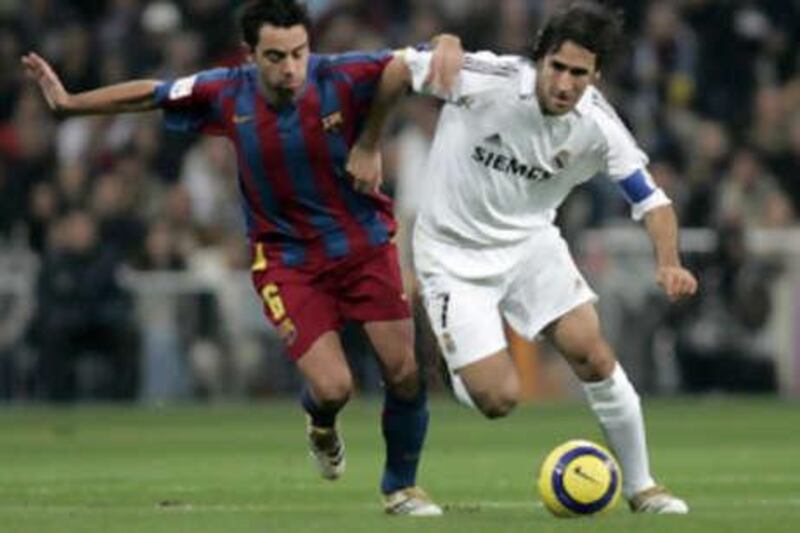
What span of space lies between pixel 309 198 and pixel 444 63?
41.4 inches

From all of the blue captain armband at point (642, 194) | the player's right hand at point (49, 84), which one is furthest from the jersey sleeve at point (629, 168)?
the player's right hand at point (49, 84)

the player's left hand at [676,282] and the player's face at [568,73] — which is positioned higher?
the player's face at [568,73]

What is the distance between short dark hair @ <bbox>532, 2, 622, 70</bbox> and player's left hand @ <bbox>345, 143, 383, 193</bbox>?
0.85 m

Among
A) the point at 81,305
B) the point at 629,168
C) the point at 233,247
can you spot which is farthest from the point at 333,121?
the point at 233,247

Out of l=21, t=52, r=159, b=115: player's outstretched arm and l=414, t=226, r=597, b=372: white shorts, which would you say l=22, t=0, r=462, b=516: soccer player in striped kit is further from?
l=414, t=226, r=597, b=372: white shorts

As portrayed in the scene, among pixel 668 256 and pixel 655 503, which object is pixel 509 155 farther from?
pixel 655 503

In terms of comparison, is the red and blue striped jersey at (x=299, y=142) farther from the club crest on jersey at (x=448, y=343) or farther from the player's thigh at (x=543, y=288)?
the player's thigh at (x=543, y=288)

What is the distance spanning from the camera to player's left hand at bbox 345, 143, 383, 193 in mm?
12242

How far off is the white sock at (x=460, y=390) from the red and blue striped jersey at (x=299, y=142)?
0.72 m

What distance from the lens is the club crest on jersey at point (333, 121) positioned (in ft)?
41.0

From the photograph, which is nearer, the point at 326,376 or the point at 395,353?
the point at 395,353

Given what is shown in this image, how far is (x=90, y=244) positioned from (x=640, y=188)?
1240 centimetres

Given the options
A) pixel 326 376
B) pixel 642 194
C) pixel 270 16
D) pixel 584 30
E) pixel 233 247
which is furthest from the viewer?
pixel 233 247

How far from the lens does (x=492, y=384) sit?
40.7 feet
